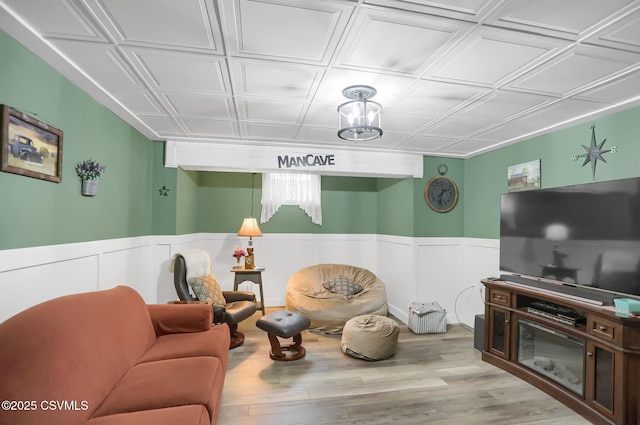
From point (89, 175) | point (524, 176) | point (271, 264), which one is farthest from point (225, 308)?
point (524, 176)

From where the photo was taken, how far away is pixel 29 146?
1936 millimetres

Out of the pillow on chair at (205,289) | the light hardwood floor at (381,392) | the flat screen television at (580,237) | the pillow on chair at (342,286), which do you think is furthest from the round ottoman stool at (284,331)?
the flat screen television at (580,237)

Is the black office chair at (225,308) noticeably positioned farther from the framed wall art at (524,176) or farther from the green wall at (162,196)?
the framed wall art at (524,176)

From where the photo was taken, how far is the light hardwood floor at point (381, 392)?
2348 mm

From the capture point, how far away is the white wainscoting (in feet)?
6.73

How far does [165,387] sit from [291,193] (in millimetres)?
4051

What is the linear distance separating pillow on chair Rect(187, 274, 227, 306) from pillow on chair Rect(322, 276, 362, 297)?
176 cm

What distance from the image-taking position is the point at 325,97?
2.69m

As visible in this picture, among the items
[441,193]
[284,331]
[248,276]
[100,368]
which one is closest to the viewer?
[100,368]

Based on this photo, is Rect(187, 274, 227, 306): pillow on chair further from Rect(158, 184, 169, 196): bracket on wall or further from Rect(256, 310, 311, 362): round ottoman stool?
Rect(158, 184, 169, 196): bracket on wall

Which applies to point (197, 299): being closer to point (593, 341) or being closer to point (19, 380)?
point (19, 380)

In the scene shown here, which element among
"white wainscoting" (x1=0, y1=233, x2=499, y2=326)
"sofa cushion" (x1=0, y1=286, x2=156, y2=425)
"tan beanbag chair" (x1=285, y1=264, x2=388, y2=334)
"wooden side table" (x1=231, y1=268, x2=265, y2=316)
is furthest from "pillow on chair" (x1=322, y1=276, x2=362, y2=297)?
"sofa cushion" (x1=0, y1=286, x2=156, y2=425)

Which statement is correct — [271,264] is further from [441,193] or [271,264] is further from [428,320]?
[441,193]

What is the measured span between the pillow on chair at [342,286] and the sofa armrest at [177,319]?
2385 mm
